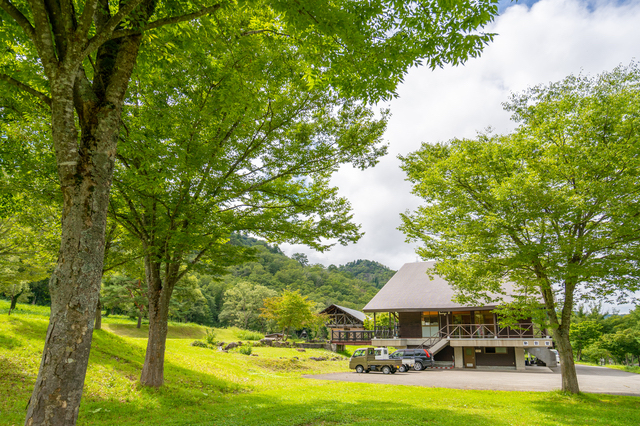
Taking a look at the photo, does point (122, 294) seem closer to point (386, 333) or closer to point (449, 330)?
point (386, 333)

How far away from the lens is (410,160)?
15.6 meters

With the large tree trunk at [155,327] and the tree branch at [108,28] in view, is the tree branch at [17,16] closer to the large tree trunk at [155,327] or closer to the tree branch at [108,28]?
the tree branch at [108,28]

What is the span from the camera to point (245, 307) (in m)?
57.3

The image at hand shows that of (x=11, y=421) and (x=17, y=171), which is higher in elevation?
(x=17, y=171)

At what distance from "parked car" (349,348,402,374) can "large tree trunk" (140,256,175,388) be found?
14121mm

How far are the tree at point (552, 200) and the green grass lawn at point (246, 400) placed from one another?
3152 mm

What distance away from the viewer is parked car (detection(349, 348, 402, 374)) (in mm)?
21453

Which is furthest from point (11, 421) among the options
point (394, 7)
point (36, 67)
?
point (394, 7)

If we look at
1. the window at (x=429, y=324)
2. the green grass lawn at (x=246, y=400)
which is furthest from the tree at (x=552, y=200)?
the window at (x=429, y=324)

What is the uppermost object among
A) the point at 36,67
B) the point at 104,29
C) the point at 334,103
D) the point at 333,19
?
the point at 334,103

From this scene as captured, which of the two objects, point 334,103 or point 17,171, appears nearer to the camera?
point 17,171

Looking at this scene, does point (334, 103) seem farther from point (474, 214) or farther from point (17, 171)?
point (17, 171)

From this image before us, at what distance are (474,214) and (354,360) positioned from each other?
14.2m

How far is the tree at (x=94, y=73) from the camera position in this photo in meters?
3.30
